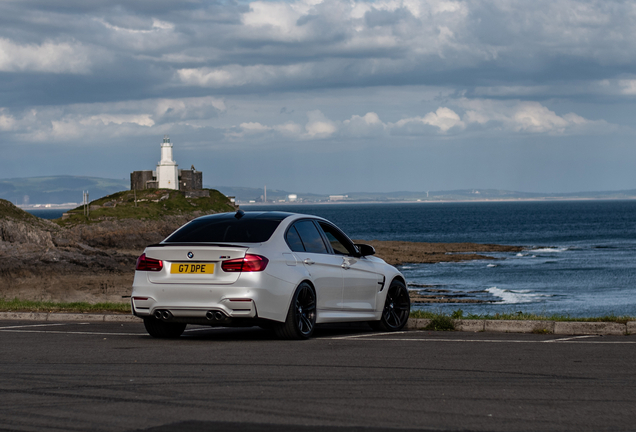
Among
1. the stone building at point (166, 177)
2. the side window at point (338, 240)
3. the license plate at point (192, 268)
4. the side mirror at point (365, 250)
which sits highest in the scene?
the stone building at point (166, 177)

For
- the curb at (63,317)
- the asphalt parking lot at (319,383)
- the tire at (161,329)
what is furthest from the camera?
the curb at (63,317)

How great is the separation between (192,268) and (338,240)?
2.53m

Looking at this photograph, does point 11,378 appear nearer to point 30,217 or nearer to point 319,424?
point 319,424

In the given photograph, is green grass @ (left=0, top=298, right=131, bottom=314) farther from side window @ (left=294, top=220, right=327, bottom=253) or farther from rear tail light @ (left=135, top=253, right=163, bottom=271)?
side window @ (left=294, top=220, right=327, bottom=253)

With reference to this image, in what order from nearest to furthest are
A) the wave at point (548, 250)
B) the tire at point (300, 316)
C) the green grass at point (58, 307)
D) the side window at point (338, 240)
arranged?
the tire at point (300, 316), the side window at point (338, 240), the green grass at point (58, 307), the wave at point (548, 250)

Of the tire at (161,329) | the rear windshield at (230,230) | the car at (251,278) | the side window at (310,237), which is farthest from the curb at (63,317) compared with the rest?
the side window at (310,237)

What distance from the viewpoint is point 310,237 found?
10102 millimetres

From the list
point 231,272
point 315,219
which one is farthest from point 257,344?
point 315,219

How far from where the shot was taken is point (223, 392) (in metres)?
6.08

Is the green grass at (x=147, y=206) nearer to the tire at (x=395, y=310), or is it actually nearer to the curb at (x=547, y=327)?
the tire at (x=395, y=310)

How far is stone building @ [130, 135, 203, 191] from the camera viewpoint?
103 m

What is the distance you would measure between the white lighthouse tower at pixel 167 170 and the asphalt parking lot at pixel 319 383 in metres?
→ 94.0

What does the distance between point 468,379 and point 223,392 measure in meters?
2.14

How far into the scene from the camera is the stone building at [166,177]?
337ft
